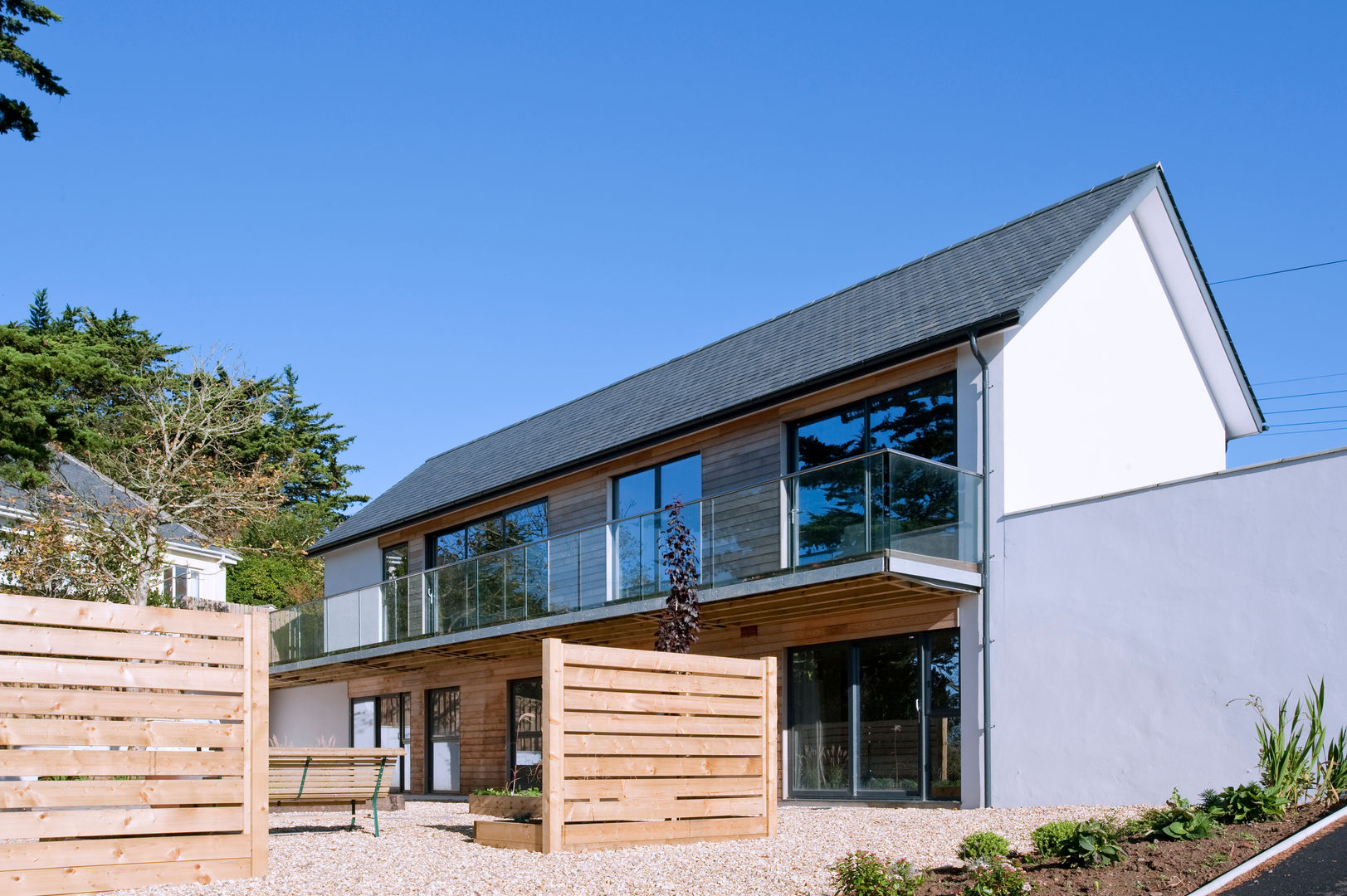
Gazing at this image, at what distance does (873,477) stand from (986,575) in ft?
6.07

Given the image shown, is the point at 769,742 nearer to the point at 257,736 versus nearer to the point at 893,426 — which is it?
the point at 257,736

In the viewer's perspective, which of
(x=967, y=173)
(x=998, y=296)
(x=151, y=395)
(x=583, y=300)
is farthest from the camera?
(x=151, y=395)

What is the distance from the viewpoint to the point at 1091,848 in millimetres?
6930

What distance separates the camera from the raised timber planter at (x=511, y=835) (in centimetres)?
908

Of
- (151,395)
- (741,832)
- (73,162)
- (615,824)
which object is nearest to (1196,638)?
(741,832)

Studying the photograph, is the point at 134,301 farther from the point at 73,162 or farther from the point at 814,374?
the point at 814,374

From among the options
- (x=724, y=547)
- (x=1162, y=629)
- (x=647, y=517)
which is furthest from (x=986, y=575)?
(x=647, y=517)

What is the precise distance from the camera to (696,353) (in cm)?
2214

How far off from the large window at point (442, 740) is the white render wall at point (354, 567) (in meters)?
2.93

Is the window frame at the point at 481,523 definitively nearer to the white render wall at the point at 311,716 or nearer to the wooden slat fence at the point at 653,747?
the white render wall at the point at 311,716

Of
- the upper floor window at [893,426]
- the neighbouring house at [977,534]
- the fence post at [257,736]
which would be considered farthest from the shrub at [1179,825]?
the upper floor window at [893,426]

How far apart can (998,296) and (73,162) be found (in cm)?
1320

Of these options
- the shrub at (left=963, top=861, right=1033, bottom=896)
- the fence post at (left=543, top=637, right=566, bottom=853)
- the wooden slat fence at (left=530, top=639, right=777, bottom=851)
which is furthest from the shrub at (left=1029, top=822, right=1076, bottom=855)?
the fence post at (left=543, top=637, right=566, bottom=853)

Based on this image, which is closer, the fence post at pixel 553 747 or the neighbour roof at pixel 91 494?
the fence post at pixel 553 747
